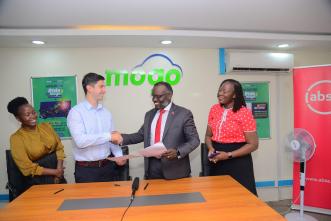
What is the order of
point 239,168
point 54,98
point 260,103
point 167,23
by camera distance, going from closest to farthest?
point 239,168, point 167,23, point 54,98, point 260,103

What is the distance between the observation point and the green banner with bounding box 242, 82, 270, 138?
4.06 m

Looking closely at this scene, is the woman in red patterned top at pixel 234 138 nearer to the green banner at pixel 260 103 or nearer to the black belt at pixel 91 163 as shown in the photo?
the black belt at pixel 91 163

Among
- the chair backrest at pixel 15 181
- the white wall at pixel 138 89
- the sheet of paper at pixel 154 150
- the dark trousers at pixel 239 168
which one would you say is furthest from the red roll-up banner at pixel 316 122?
the chair backrest at pixel 15 181

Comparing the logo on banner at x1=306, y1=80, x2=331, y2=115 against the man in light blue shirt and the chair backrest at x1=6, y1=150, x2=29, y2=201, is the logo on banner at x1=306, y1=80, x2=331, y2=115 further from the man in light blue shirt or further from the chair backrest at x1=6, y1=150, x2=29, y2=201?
the chair backrest at x1=6, y1=150, x2=29, y2=201

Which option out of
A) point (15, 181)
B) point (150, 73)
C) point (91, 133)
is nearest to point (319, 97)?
point (150, 73)

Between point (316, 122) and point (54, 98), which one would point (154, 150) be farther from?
point (316, 122)

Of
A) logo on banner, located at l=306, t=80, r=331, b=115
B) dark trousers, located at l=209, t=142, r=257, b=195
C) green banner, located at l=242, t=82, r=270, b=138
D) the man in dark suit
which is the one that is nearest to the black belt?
the man in dark suit

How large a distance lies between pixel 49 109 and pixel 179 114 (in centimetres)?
215

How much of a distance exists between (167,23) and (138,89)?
1.22 metres

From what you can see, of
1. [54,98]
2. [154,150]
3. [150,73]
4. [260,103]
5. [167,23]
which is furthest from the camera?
[260,103]

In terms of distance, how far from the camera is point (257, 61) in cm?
383

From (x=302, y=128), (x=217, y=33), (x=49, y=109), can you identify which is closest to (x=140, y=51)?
(x=217, y=33)

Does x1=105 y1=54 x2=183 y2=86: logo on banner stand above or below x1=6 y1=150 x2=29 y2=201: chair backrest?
above

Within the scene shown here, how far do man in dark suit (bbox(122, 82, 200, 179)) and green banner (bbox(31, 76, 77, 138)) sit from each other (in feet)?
5.32
